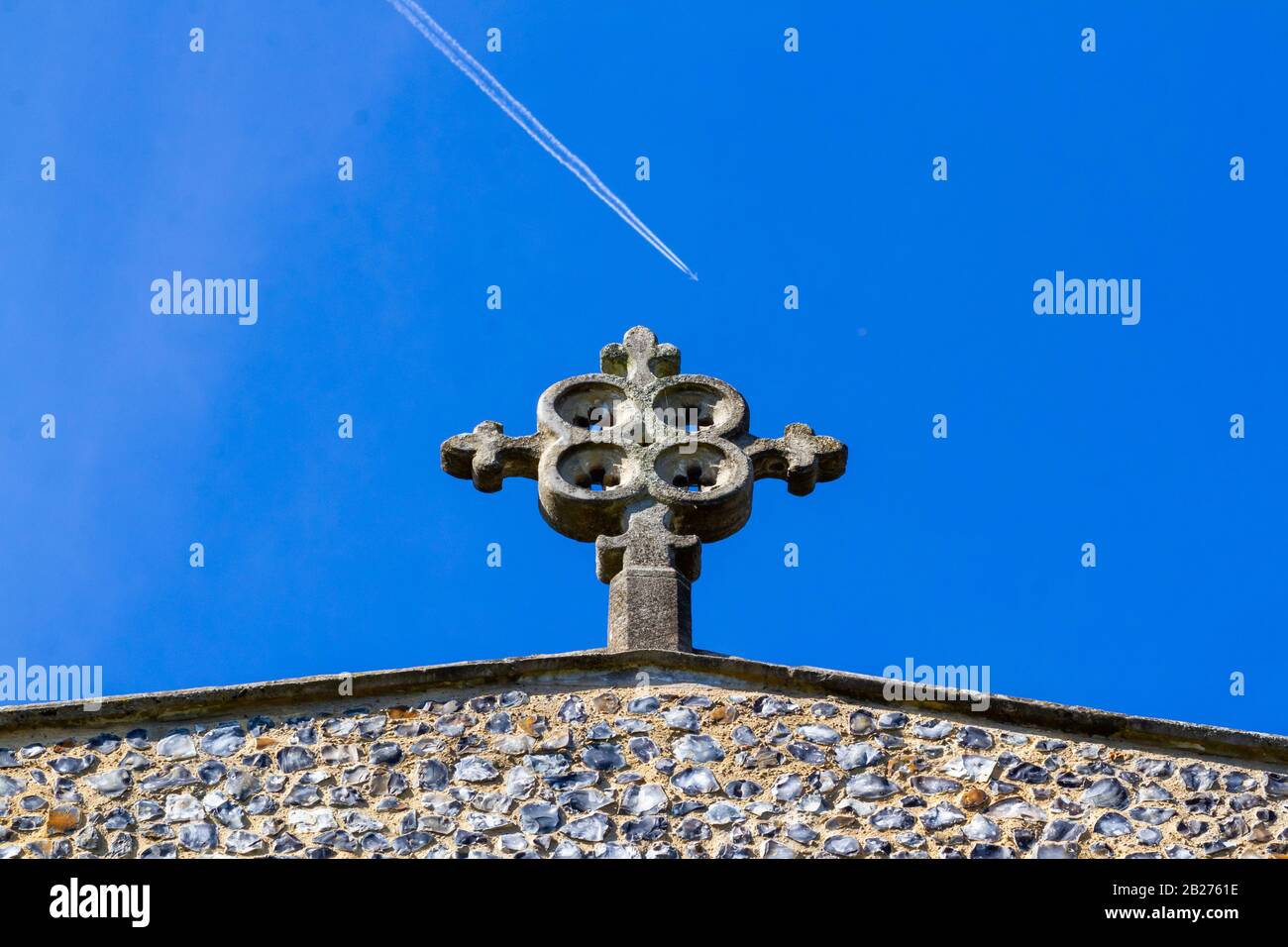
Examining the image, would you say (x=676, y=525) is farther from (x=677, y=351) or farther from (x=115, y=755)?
(x=115, y=755)

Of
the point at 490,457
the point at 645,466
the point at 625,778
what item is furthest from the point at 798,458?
the point at 625,778

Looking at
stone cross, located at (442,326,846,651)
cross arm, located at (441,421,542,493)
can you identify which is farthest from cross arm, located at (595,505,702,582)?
cross arm, located at (441,421,542,493)

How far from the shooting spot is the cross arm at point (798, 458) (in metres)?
11.4

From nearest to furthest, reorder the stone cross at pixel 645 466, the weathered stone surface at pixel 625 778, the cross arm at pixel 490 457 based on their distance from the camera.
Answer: the weathered stone surface at pixel 625 778 → the stone cross at pixel 645 466 → the cross arm at pixel 490 457

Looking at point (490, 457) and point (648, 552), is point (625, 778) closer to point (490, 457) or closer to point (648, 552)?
point (648, 552)

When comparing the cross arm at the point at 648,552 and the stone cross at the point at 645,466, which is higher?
the stone cross at the point at 645,466

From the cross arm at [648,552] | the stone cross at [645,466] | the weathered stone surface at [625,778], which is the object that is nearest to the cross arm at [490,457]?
the stone cross at [645,466]

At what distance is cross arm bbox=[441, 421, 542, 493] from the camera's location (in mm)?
11289

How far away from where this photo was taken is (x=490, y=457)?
1129cm

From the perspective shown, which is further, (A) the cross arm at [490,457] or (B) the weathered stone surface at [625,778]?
(A) the cross arm at [490,457]

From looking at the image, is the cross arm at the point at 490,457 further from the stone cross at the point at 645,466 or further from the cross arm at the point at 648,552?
the cross arm at the point at 648,552

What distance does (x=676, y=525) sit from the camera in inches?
431
